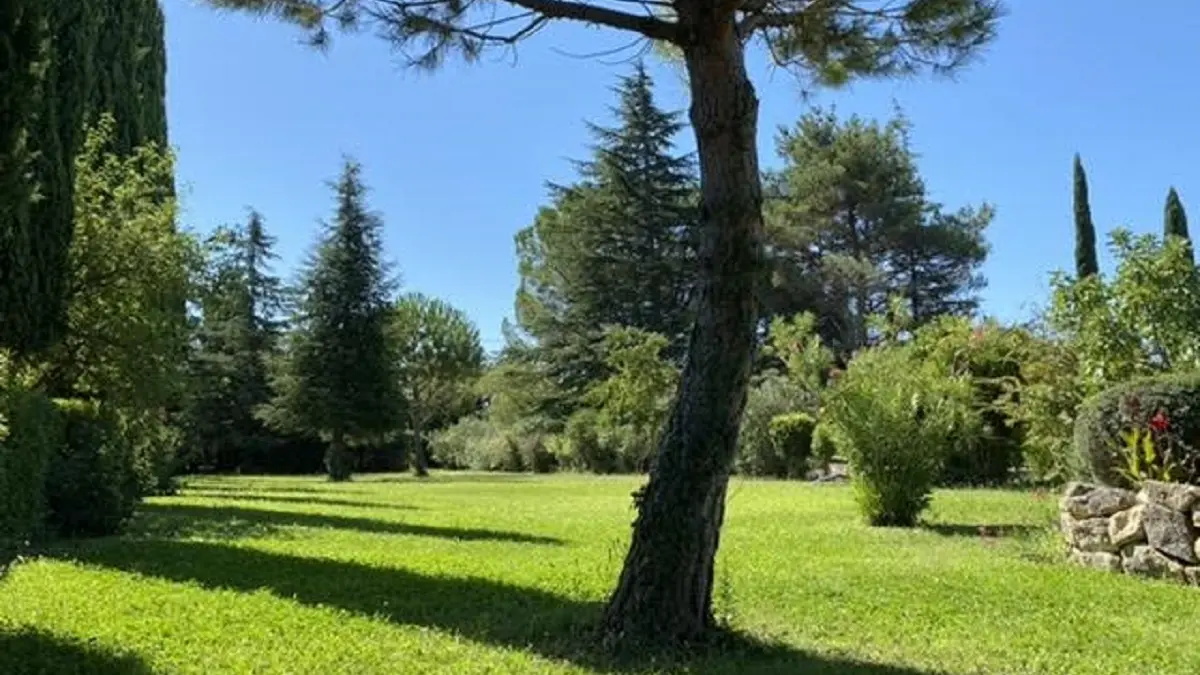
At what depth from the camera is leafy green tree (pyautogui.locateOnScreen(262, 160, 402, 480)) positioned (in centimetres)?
2988

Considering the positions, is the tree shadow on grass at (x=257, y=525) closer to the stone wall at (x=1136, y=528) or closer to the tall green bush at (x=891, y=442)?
the tall green bush at (x=891, y=442)

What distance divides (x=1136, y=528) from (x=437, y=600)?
522 cm

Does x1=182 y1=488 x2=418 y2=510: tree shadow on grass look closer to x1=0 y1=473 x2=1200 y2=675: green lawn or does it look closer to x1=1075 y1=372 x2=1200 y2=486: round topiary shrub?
x1=0 y1=473 x2=1200 y2=675: green lawn

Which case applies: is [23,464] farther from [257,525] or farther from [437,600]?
[437,600]

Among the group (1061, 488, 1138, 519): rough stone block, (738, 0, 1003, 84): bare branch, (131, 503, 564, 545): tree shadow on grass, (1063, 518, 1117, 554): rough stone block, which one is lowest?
(131, 503, 564, 545): tree shadow on grass

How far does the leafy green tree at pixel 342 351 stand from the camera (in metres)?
29.9

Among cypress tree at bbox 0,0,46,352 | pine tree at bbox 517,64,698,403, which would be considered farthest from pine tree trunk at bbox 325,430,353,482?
cypress tree at bbox 0,0,46,352

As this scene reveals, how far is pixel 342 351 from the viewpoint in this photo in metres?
30.3

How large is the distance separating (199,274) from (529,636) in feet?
34.1

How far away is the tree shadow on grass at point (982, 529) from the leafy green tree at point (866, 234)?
25.4 m

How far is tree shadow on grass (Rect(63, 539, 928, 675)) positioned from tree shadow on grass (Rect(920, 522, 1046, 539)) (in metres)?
5.37

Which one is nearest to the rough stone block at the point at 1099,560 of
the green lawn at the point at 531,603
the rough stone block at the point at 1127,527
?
the rough stone block at the point at 1127,527

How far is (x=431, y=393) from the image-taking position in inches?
1515

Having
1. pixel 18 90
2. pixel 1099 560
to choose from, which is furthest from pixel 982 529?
pixel 18 90
